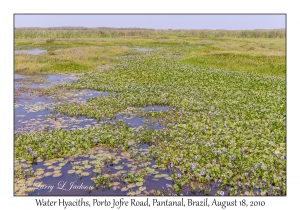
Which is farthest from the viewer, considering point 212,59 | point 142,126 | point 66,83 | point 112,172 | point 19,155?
point 212,59

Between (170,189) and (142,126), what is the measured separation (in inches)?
186

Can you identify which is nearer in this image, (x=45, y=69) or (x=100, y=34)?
(x=45, y=69)

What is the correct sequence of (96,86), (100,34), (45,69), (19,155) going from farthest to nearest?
(100,34), (45,69), (96,86), (19,155)

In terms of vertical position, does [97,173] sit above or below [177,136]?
below

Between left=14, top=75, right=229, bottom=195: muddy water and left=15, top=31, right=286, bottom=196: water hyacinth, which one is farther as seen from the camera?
left=15, top=31, right=286, bottom=196: water hyacinth

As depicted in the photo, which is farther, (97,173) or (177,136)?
(177,136)

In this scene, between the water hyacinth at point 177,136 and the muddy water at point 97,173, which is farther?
the water hyacinth at point 177,136

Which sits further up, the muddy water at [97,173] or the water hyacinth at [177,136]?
the water hyacinth at [177,136]

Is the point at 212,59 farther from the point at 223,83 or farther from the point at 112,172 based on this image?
the point at 112,172

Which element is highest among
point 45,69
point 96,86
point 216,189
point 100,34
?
point 100,34

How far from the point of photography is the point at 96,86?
18797 mm

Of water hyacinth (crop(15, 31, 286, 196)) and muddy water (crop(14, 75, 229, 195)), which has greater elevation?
water hyacinth (crop(15, 31, 286, 196))

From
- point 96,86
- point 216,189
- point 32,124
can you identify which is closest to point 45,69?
point 96,86

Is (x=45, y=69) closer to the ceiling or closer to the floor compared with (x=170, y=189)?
closer to the ceiling
